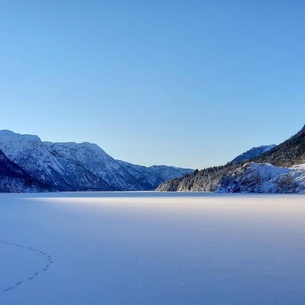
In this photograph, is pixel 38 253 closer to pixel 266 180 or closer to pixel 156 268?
pixel 156 268

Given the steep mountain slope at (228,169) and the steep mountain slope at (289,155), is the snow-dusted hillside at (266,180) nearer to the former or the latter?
the steep mountain slope at (228,169)

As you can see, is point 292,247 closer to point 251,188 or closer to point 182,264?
point 182,264

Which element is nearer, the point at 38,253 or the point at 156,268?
the point at 156,268

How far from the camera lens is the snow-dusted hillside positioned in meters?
100

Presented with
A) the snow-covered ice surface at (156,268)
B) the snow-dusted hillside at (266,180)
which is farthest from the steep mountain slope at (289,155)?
→ the snow-covered ice surface at (156,268)

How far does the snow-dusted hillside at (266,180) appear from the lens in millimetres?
100312

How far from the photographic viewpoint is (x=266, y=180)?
110 metres

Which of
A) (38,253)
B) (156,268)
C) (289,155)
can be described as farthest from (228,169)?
(156,268)

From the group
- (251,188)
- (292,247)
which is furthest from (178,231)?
(251,188)

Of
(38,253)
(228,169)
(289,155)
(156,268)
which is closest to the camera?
(156,268)

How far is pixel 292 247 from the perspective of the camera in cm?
1186

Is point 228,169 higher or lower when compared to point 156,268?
higher

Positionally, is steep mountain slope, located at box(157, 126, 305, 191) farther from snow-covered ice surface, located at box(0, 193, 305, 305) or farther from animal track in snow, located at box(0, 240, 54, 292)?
animal track in snow, located at box(0, 240, 54, 292)

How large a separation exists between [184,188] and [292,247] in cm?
17405
